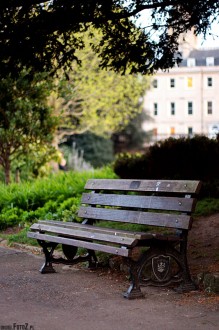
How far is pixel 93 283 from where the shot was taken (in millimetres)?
5977

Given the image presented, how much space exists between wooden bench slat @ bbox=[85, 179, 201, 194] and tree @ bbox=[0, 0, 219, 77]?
1724 mm

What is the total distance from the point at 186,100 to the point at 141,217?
2267 inches

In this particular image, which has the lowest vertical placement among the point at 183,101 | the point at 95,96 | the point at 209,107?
the point at 95,96

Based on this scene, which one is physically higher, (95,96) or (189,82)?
(189,82)

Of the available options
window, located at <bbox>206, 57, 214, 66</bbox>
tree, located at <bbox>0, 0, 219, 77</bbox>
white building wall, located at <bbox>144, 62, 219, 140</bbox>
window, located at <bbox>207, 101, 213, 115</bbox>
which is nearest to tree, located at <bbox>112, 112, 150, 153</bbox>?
window, located at <bbox>206, 57, 214, 66</bbox>

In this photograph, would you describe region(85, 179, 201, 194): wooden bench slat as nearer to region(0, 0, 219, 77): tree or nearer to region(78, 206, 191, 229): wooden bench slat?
region(78, 206, 191, 229): wooden bench slat

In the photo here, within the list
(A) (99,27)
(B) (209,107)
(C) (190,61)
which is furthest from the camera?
(B) (209,107)

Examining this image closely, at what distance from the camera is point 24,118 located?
45.2 ft

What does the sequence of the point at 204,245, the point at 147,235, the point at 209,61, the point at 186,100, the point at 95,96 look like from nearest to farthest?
the point at 147,235
the point at 204,245
the point at 95,96
the point at 209,61
the point at 186,100

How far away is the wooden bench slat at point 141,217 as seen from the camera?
5.41m

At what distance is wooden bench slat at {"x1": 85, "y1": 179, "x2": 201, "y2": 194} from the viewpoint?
18.0 feet

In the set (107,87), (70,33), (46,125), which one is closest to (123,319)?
(70,33)

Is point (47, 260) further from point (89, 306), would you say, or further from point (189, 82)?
point (189, 82)

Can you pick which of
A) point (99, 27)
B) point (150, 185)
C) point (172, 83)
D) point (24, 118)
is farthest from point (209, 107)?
point (150, 185)
